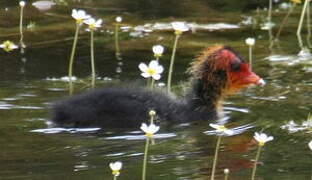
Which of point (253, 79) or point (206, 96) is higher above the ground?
point (253, 79)

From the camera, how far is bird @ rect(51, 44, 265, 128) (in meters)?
8.35

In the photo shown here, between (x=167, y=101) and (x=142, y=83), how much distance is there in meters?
1.51

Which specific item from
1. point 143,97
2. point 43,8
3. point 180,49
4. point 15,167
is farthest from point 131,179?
point 43,8

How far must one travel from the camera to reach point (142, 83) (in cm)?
1009

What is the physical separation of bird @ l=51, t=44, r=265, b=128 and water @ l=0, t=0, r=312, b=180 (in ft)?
0.43


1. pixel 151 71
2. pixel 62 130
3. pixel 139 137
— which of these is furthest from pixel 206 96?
pixel 62 130

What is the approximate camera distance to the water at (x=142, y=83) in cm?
695

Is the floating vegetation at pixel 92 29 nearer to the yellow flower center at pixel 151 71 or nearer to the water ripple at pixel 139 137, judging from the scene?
the yellow flower center at pixel 151 71

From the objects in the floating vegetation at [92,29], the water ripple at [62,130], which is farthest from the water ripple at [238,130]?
the floating vegetation at [92,29]

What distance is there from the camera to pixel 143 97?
847 cm

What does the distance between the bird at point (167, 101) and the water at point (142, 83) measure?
13 centimetres

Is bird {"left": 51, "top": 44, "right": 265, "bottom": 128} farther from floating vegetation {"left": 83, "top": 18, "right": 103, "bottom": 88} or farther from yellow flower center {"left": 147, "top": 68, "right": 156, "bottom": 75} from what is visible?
floating vegetation {"left": 83, "top": 18, "right": 103, "bottom": 88}

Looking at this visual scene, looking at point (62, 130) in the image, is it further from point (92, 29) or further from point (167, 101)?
point (92, 29)

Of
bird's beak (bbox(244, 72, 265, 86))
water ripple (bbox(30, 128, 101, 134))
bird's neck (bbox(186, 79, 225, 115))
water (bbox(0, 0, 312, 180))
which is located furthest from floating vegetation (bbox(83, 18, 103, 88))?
bird's beak (bbox(244, 72, 265, 86))
